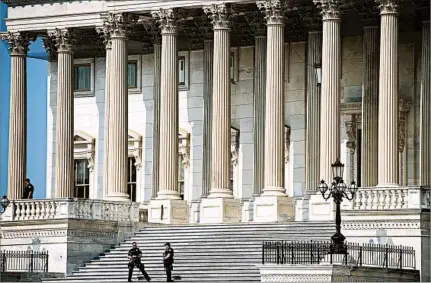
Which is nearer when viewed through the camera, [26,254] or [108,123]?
[26,254]

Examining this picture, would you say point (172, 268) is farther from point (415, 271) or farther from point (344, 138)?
point (344, 138)

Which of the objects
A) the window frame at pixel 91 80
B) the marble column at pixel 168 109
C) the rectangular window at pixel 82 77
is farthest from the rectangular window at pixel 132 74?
the marble column at pixel 168 109

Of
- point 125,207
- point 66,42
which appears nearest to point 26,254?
point 125,207

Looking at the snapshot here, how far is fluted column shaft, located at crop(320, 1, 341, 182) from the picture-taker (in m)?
84.4

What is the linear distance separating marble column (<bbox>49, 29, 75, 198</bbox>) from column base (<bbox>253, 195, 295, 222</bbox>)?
11.2m

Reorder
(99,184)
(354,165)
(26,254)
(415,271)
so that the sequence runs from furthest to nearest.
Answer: (99,184) → (354,165) → (26,254) → (415,271)

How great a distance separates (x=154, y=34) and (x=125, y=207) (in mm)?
9857

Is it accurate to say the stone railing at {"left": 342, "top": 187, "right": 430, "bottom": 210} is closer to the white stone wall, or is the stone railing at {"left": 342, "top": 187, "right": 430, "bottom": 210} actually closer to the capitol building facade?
the capitol building facade

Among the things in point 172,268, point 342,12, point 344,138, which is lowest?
point 172,268

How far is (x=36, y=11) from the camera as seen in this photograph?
95812mm

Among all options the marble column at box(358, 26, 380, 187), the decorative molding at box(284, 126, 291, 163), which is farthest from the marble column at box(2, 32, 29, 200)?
the marble column at box(358, 26, 380, 187)

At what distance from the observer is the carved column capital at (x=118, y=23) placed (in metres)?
91.8

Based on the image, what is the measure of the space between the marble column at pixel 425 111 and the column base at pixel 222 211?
28.6 feet

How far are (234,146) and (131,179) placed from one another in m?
6.62
